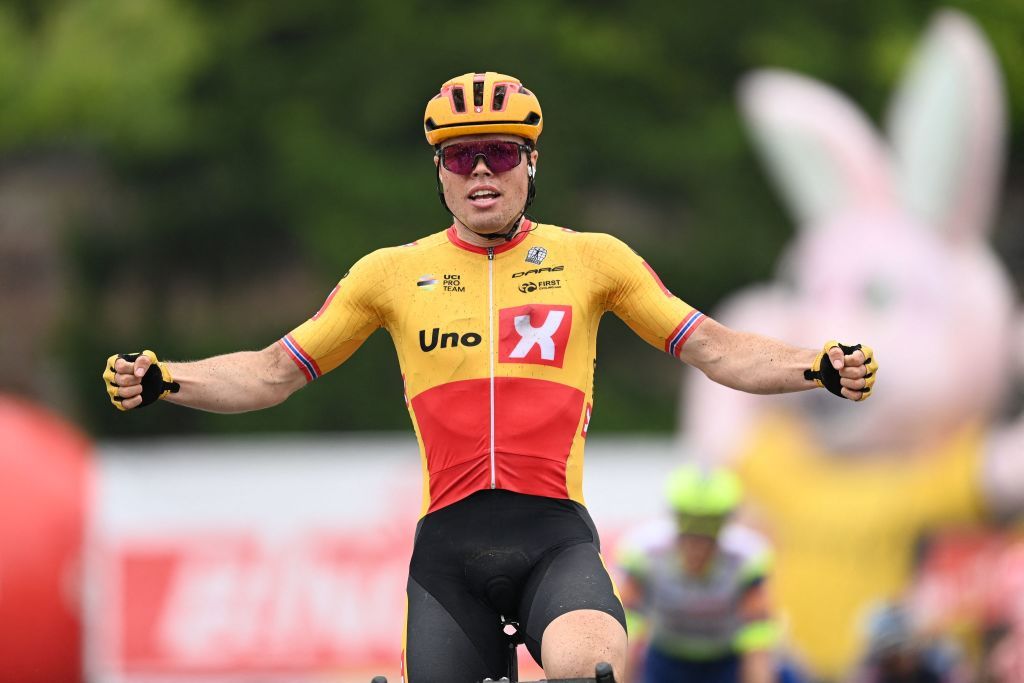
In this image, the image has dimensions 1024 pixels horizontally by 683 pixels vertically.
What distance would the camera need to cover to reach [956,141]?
17828 mm

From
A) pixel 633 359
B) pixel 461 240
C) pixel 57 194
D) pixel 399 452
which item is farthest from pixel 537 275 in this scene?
pixel 57 194

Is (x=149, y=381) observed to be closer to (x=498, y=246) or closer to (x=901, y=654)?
(x=498, y=246)

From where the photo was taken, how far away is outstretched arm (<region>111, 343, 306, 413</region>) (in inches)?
256

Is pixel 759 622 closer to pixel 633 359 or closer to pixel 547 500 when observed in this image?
pixel 547 500

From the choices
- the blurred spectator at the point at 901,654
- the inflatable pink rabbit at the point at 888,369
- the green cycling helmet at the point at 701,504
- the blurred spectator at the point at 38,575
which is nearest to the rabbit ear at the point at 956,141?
the inflatable pink rabbit at the point at 888,369

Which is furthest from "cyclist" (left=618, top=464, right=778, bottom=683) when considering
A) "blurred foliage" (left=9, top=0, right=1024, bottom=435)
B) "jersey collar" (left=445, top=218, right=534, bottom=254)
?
"blurred foliage" (left=9, top=0, right=1024, bottom=435)

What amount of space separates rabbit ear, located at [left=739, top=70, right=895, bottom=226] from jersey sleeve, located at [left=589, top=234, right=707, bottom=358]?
1194 cm

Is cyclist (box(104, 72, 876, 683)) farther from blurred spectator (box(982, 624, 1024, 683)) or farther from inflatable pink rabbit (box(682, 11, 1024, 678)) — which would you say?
blurred spectator (box(982, 624, 1024, 683))

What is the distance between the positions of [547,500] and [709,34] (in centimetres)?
1412

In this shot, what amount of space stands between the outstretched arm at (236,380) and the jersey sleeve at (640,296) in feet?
3.91

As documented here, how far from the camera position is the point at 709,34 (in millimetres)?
19828

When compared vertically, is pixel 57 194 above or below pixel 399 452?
above

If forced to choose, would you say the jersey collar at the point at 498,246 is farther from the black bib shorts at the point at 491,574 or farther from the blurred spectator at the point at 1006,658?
the blurred spectator at the point at 1006,658

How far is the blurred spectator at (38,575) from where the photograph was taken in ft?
53.8
